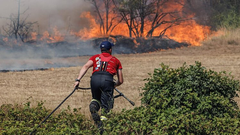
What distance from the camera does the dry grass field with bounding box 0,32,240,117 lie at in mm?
12414

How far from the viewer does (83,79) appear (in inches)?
691

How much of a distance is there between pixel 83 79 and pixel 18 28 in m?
17.1

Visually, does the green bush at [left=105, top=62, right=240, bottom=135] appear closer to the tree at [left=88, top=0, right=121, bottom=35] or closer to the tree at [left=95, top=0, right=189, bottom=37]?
the tree at [left=95, top=0, right=189, bottom=37]

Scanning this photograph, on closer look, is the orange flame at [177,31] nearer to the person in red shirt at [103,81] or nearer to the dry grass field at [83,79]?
the dry grass field at [83,79]

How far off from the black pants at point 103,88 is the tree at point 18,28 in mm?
25124

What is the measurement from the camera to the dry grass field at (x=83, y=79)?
12414mm

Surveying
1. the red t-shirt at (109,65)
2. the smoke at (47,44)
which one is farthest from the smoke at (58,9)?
the red t-shirt at (109,65)

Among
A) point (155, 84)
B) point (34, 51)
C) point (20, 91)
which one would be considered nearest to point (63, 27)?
point (34, 51)

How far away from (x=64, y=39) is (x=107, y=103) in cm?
2586

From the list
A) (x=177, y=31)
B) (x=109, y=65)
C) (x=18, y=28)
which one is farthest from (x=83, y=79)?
(x=177, y=31)

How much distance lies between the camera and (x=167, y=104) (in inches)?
318

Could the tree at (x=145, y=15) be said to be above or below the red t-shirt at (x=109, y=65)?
above

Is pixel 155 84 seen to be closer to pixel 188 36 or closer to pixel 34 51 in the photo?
pixel 34 51

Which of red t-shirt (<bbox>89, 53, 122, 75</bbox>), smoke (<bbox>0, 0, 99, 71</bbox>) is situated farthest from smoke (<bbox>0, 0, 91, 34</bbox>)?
red t-shirt (<bbox>89, 53, 122, 75</bbox>)
